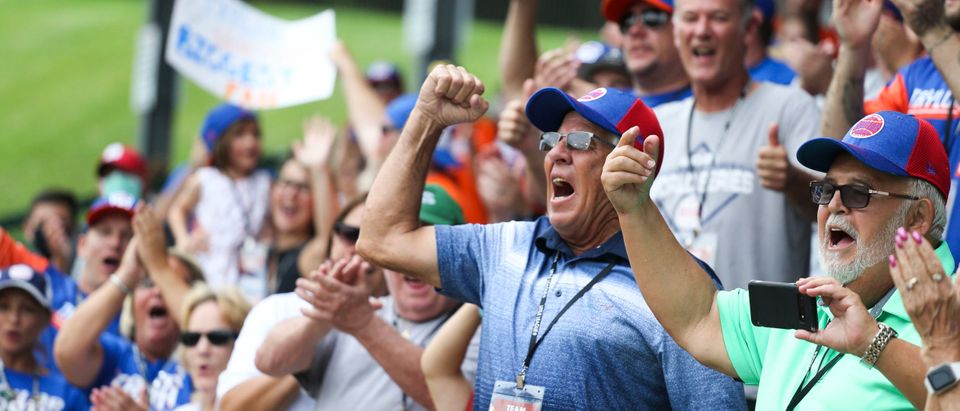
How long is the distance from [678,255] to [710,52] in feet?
6.71

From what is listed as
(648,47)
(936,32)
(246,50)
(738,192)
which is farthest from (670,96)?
(246,50)

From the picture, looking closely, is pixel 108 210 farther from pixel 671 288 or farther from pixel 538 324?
pixel 671 288

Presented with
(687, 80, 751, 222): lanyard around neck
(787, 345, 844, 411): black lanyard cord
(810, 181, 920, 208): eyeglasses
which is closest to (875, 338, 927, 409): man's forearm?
Result: (787, 345, 844, 411): black lanyard cord

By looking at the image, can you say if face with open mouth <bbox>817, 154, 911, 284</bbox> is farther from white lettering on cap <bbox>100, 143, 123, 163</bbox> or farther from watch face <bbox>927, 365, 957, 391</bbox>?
white lettering on cap <bbox>100, 143, 123, 163</bbox>

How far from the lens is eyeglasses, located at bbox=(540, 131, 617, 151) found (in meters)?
4.27

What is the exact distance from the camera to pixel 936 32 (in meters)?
4.75

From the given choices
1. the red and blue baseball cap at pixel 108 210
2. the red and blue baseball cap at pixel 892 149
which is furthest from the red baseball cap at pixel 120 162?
the red and blue baseball cap at pixel 892 149

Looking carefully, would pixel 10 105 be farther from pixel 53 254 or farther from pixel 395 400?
pixel 395 400

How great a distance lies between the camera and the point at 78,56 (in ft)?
83.7

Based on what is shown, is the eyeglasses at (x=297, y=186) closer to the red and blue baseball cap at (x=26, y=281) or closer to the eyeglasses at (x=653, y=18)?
the red and blue baseball cap at (x=26, y=281)

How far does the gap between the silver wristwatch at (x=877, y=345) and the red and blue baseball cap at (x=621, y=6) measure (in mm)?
3149

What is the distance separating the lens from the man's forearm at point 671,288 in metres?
3.74

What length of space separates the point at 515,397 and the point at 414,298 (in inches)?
48.2

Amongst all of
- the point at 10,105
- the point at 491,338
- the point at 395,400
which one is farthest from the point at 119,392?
the point at 10,105
